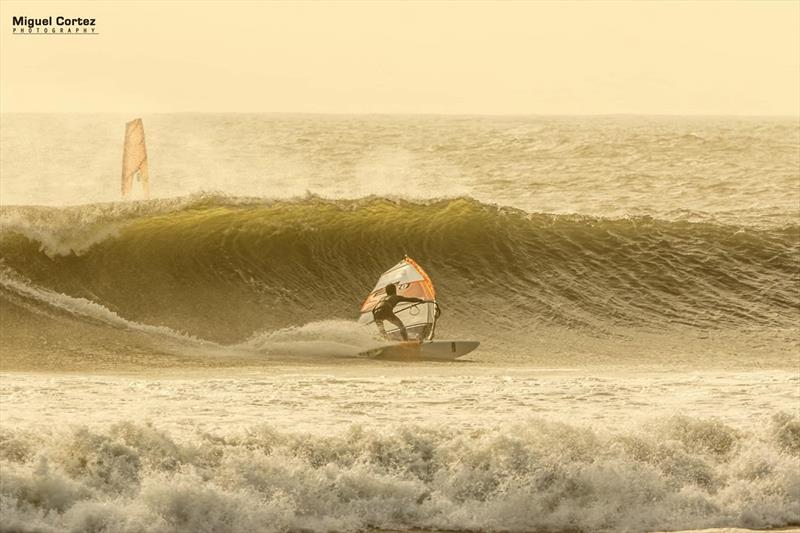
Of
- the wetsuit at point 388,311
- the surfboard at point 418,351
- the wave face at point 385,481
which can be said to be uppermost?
the wetsuit at point 388,311

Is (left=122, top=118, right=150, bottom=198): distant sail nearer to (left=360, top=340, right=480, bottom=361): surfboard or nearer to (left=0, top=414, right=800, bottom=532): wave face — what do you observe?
(left=360, top=340, right=480, bottom=361): surfboard

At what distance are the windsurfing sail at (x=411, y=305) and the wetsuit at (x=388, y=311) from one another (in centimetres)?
4

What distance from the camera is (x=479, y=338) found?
15.9 metres

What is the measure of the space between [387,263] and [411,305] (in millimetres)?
3730

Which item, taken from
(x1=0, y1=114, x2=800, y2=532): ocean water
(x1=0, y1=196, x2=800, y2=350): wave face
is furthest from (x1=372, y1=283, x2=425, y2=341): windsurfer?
(x1=0, y1=196, x2=800, y2=350): wave face

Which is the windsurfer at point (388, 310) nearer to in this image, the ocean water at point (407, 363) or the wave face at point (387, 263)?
the ocean water at point (407, 363)

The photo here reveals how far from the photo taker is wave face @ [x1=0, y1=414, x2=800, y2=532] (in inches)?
275

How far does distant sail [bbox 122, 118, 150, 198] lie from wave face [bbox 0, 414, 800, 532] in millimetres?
13699

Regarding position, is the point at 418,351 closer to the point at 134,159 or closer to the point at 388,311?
the point at 388,311

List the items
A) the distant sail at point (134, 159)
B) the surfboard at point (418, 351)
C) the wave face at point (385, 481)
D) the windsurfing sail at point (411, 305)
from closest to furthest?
1. the wave face at point (385, 481)
2. the surfboard at point (418, 351)
3. the windsurfing sail at point (411, 305)
4. the distant sail at point (134, 159)

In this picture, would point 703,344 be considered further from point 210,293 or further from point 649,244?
point 210,293

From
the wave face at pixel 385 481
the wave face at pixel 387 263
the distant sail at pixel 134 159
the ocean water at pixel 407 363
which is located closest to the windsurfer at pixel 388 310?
the ocean water at pixel 407 363

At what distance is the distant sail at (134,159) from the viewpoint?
21531 mm

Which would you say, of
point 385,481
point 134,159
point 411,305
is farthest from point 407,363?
point 134,159
